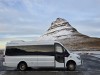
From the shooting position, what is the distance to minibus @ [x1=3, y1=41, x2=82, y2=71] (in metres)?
24.5

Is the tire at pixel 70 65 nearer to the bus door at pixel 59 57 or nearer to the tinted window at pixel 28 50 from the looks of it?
the bus door at pixel 59 57

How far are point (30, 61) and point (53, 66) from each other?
1.68 m

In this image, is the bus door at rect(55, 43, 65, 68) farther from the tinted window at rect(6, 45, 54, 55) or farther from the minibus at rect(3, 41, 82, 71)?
the tinted window at rect(6, 45, 54, 55)

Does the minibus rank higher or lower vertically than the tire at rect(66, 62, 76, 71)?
higher

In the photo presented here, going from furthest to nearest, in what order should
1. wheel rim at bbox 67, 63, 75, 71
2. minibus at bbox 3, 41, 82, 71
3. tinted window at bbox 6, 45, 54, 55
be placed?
tinted window at bbox 6, 45, 54, 55, minibus at bbox 3, 41, 82, 71, wheel rim at bbox 67, 63, 75, 71

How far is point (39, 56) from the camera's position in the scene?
2498cm

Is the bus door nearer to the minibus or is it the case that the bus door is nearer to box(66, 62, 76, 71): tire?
the minibus

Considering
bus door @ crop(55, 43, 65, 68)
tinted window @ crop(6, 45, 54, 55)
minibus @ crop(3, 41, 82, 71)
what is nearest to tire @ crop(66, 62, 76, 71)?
minibus @ crop(3, 41, 82, 71)

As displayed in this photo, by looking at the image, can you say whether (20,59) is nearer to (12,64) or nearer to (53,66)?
(12,64)

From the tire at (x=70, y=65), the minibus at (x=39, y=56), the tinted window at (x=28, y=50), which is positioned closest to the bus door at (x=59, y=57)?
the minibus at (x=39, y=56)

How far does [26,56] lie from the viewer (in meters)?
25.2

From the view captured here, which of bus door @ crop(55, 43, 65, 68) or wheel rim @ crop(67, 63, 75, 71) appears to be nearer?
wheel rim @ crop(67, 63, 75, 71)

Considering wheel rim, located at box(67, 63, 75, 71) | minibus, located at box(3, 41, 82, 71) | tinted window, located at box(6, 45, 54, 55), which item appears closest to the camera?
wheel rim, located at box(67, 63, 75, 71)

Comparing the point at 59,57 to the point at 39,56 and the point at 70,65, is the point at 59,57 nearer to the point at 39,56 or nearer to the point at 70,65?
the point at 70,65
